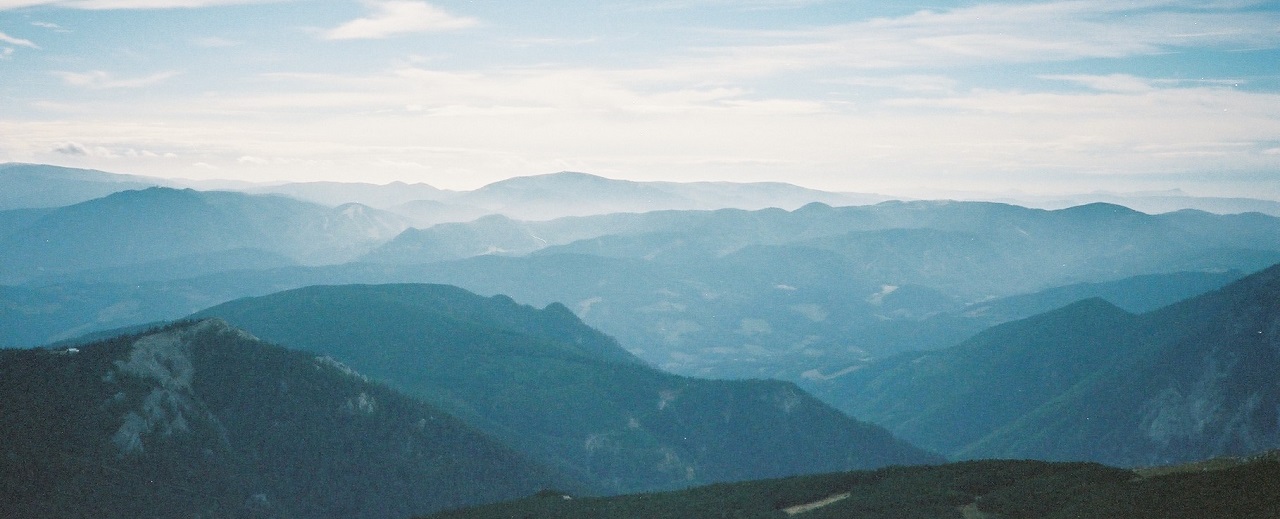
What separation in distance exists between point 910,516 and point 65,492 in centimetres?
16099

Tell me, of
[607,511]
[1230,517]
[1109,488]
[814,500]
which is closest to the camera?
[1230,517]

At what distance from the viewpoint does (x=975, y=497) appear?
410ft

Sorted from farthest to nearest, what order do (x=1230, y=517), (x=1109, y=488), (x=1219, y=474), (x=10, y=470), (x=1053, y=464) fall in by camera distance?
1. (x=10, y=470)
2. (x=1053, y=464)
3. (x=1109, y=488)
4. (x=1219, y=474)
5. (x=1230, y=517)

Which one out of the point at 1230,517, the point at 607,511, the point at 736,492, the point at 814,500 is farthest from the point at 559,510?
the point at 1230,517

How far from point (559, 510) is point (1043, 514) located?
7756 cm

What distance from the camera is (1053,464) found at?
5335 inches

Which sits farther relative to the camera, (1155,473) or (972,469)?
(972,469)

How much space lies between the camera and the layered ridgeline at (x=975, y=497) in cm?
10106

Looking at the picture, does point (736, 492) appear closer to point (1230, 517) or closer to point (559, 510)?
point (559, 510)

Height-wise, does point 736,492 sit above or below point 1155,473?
below

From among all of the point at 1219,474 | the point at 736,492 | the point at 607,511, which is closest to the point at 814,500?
the point at 736,492

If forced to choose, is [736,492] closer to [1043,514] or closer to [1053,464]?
[1053,464]

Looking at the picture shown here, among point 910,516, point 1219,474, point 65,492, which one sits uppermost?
point 1219,474

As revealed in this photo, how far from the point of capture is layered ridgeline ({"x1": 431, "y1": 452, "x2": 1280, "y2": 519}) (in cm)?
10106
